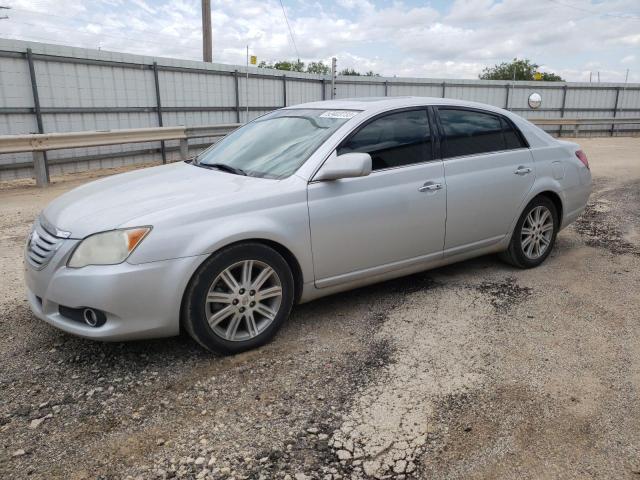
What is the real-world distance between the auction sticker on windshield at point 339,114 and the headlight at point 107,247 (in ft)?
5.81

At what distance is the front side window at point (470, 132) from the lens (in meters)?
4.53

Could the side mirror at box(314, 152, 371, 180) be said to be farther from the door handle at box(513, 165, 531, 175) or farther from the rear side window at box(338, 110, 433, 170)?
the door handle at box(513, 165, 531, 175)

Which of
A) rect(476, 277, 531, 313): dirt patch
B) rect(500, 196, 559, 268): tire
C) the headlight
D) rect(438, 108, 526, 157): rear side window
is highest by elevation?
rect(438, 108, 526, 157): rear side window

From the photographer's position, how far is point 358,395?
119 inches

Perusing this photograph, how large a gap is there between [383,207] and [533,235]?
1972mm

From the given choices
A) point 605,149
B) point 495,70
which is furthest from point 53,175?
point 495,70

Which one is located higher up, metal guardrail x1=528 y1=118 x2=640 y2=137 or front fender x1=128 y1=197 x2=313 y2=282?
front fender x1=128 y1=197 x2=313 y2=282

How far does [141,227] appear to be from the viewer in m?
3.12

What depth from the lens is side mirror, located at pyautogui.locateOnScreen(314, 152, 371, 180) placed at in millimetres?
3660

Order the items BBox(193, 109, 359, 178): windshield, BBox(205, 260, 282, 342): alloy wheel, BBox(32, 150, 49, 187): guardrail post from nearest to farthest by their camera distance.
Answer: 1. BBox(205, 260, 282, 342): alloy wheel
2. BBox(193, 109, 359, 178): windshield
3. BBox(32, 150, 49, 187): guardrail post

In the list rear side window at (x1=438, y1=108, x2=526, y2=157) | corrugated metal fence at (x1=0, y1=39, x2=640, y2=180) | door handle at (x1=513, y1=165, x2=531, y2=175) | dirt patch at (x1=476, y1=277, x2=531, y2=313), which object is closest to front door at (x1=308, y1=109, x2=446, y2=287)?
rear side window at (x1=438, y1=108, x2=526, y2=157)

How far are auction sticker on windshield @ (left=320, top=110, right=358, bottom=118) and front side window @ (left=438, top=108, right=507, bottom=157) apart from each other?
33.5 inches

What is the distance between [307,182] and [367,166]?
1.40 ft

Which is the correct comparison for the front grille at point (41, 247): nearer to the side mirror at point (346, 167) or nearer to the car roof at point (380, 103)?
the side mirror at point (346, 167)
